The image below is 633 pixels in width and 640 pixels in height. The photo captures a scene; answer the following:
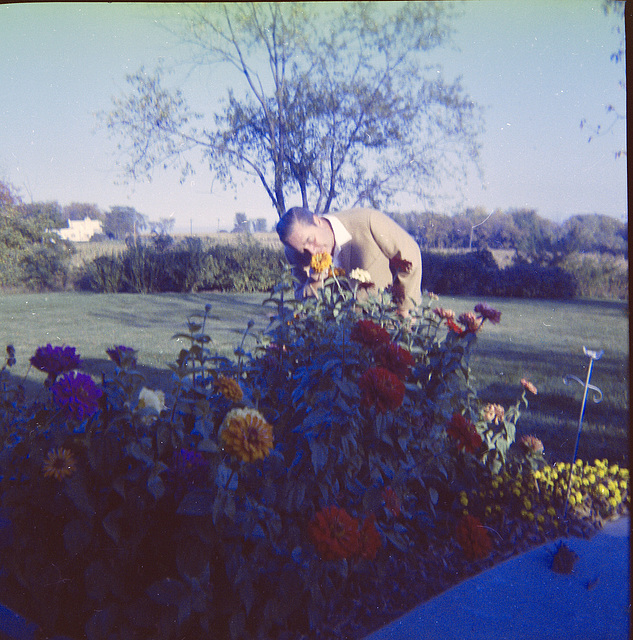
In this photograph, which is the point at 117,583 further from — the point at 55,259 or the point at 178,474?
the point at 55,259

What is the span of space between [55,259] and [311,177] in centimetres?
396

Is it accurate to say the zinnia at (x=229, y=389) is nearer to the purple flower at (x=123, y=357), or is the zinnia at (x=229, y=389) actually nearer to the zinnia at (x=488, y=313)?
the purple flower at (x=123, y=357)

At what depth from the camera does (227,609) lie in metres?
1.30

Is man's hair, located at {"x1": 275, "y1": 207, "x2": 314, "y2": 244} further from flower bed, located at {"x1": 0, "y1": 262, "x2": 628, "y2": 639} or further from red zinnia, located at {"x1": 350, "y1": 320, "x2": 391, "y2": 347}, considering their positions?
red zinnia, located at {"x1": 350, "y1": 320, "x2": 391, "y2": 347}

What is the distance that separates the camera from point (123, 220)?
439 cm

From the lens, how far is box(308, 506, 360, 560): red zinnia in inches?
45.1

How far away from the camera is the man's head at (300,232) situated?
2.21 meters

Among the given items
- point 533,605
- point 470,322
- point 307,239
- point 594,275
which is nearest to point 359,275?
point 307,239

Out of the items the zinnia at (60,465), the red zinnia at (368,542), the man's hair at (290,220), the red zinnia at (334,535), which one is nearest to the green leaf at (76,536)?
the zinnia at (60,465)

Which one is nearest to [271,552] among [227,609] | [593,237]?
[227,609]

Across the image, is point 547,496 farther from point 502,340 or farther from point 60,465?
point 502,340

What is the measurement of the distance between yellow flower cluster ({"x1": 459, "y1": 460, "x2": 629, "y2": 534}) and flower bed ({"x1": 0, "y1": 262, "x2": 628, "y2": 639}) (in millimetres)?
→ 58

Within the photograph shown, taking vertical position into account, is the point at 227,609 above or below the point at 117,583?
below

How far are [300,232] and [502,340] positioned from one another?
15.0 feet
